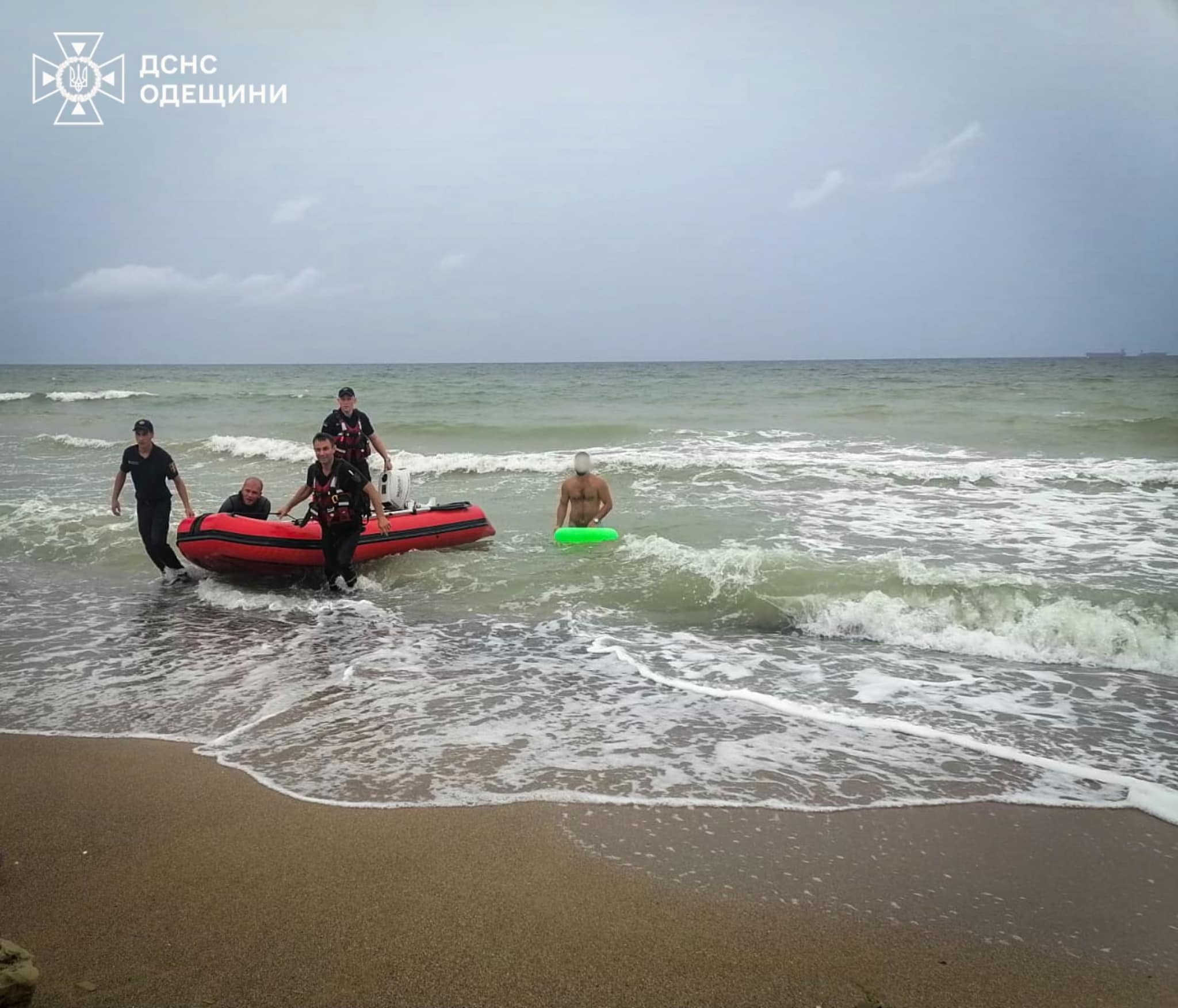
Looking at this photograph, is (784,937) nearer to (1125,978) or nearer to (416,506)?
(1125,978)

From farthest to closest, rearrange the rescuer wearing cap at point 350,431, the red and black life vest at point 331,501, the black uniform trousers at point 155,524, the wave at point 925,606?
1. the rescuer wearing cap at point 350,431
2. the black uniform trousers at point 155,524
3. the red and black life vest at point 331,501
4. the wave at point 925,606

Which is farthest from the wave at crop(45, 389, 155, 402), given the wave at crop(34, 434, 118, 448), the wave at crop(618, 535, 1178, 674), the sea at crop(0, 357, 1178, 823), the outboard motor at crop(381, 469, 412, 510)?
the wave at crop(618, 535, 1178, 674)

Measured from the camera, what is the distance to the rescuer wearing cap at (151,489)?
795 cm

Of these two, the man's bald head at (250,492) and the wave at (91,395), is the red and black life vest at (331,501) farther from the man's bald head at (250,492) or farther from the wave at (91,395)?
the wave at (91,395)

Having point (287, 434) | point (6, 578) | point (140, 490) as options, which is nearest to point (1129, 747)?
point (140, 490)

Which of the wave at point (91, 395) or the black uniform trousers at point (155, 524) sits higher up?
the wave at point (91, 395)

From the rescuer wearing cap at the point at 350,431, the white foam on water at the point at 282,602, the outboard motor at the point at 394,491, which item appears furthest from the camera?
the outboard motor at the point at 394,491

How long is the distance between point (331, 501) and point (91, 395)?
37459mm

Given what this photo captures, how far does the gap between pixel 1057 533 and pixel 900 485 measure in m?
3.85

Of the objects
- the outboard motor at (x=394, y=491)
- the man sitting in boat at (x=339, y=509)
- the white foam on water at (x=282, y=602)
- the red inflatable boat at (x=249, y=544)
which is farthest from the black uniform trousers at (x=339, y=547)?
the outboard motor at (x=394, y=491)

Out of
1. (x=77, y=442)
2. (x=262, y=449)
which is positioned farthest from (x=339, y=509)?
(x=77, y=442)

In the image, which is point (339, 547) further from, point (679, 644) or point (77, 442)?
point (77, 442)

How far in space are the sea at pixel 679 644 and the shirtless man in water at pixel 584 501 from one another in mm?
498

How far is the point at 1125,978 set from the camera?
262cm
